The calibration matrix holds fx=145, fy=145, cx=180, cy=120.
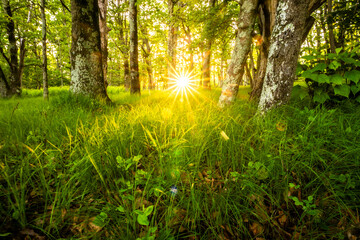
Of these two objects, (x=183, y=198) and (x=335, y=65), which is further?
(x=335, y=65)

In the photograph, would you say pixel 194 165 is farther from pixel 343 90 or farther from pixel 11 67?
pixel 11 67

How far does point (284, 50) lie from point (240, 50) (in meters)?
1.12

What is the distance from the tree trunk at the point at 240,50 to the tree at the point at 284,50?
85 centimetres

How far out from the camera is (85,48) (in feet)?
12.3

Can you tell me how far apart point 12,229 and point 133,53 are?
642 cm

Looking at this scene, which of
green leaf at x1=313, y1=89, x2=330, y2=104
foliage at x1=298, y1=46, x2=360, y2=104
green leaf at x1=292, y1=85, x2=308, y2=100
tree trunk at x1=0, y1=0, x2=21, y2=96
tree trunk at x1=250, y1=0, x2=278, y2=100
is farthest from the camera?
tree trunk at x1=0, y1=0, x2=21, y2=96

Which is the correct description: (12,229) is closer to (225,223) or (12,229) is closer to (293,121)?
(225,223)

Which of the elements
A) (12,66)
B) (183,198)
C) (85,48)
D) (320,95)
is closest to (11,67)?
(12,66)

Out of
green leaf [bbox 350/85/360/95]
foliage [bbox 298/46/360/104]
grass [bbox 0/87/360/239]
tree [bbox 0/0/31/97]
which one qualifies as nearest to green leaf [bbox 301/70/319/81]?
foliage [bbox 298/46/360/104]

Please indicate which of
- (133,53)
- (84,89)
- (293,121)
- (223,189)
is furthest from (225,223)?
(133,53)

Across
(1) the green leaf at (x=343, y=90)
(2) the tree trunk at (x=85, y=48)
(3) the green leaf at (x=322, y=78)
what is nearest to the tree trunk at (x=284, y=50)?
(3) the green leaf at (x=322, y=78)

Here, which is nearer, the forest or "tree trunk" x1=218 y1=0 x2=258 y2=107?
the forest

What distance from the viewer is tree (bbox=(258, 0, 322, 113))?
7.48ft

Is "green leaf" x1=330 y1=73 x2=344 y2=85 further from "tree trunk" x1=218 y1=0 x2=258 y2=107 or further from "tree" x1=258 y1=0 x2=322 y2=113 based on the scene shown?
"tree trunk" x1=218 y1=0 x2=258 y2=107
